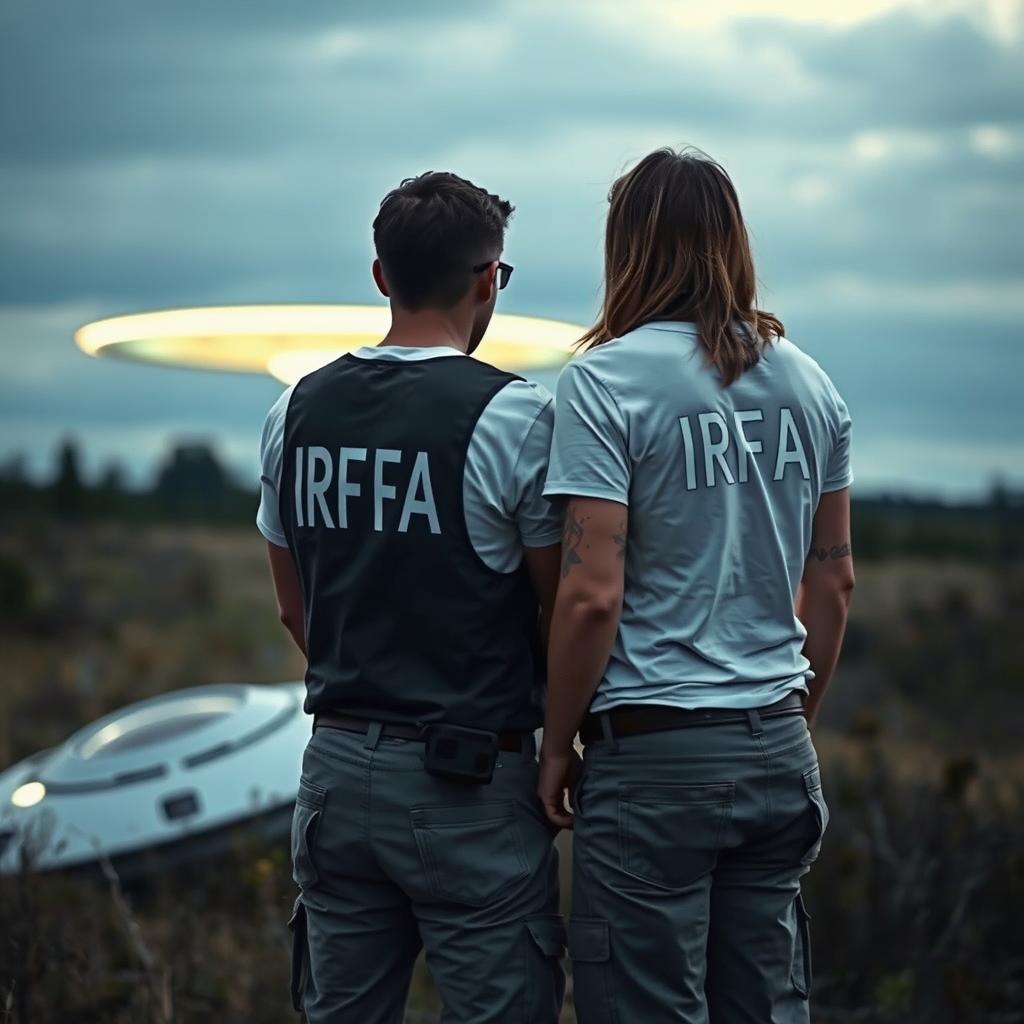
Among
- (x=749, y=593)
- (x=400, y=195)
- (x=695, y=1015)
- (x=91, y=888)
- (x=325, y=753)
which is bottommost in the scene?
(x=91, y=888)

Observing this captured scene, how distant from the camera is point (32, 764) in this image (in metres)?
7.22

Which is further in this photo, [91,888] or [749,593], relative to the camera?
[91,888]

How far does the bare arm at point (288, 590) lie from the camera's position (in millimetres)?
3090

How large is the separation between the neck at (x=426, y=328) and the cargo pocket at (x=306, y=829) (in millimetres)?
870

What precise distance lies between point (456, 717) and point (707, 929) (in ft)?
2.06

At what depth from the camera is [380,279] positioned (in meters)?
2.94

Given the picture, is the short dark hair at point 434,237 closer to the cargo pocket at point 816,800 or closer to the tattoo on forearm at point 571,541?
the tattoo on forearm at point 571,541

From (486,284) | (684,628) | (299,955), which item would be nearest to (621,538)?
(684,628)

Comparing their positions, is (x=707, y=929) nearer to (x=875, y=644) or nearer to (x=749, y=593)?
(x=749, y=593)

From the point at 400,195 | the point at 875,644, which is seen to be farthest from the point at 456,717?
the point at 875,644

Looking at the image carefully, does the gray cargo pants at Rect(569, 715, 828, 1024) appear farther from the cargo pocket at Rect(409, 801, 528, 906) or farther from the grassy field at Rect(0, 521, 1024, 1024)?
the grassy field at Rect(0, 521, 1024, 1024)

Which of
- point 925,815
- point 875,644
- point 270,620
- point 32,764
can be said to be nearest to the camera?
point 925,815

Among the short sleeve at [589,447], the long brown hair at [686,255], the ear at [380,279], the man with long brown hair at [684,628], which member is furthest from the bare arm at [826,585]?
the ear at [380,279]

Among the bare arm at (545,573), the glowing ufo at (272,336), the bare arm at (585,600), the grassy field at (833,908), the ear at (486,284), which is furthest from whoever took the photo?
the grassy field at (833,908)
